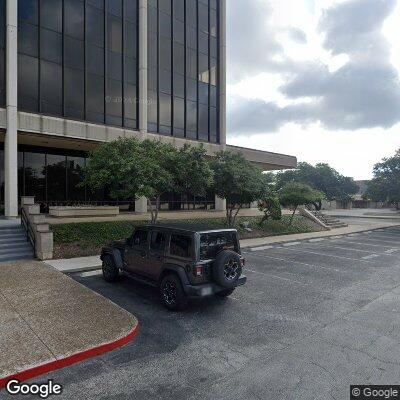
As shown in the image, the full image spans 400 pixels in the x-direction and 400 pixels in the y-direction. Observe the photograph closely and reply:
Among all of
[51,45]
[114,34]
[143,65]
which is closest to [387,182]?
[143,65]

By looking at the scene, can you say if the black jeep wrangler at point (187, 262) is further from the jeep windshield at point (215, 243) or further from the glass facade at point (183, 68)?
the glass facade at point (183, 68)

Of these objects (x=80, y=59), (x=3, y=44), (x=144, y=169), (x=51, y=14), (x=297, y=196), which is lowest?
(x=297, y=196)

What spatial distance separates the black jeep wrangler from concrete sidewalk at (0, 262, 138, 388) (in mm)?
1135

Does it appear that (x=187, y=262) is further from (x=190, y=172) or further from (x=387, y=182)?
(x=387, y=182)

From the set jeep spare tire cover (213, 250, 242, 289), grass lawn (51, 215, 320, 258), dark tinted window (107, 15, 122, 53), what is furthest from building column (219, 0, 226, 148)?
jeep spare tire cover (213, 250, 242, 289)

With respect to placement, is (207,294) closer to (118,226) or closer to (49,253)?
(49,253)

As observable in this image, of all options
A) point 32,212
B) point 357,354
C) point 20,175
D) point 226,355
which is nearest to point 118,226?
point 32,212

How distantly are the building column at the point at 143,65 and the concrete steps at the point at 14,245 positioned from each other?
11.3 metres

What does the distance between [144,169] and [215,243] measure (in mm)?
6838

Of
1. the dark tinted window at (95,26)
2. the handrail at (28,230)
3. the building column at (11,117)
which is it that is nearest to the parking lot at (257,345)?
the handrail at (28,230)

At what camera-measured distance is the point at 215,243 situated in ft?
23.8

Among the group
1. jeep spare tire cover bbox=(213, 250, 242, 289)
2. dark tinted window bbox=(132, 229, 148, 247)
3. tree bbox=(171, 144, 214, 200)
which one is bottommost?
jeep spare tire cover bbox=(213, 250, 242, 289)

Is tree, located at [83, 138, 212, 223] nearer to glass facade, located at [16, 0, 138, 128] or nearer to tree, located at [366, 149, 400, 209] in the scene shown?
glass facade, located at [16, 0, 138, 128]

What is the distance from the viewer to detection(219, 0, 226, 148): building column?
27562 millimetres
